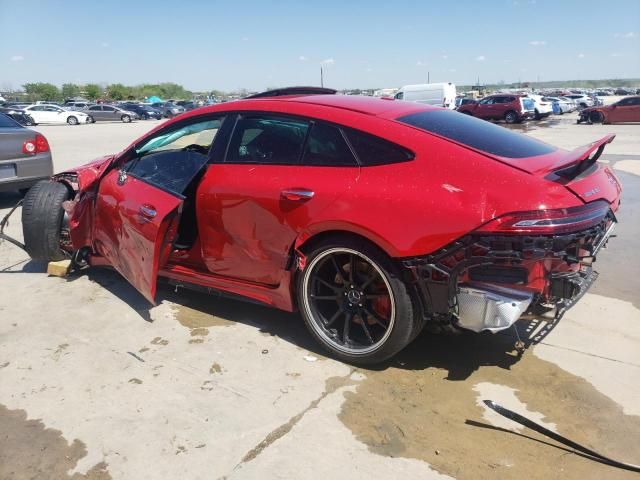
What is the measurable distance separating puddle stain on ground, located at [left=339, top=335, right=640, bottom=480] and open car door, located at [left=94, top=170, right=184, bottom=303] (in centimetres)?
161

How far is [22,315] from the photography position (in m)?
4.12

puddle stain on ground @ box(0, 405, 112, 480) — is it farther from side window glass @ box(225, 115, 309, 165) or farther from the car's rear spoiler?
the car's rear spoiler

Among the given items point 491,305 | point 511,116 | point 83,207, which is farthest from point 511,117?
point 491,305

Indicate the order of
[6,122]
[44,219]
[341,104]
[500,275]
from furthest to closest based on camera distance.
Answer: [6,122] < [44,219] < [341,104] < [500,275]

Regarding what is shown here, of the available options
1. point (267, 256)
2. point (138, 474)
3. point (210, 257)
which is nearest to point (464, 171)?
point (267, 256)

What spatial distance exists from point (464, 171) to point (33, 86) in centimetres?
10603

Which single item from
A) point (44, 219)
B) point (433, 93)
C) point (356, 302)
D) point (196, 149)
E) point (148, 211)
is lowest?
point (356, 302)

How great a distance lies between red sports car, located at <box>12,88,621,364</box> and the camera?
8.76 ft

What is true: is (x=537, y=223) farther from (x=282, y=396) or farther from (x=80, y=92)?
(x=80, y=92)

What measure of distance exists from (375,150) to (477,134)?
72 centimetres

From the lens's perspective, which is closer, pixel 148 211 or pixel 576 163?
pixel 576 163

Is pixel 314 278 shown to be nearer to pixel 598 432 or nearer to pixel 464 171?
pixel 464 171

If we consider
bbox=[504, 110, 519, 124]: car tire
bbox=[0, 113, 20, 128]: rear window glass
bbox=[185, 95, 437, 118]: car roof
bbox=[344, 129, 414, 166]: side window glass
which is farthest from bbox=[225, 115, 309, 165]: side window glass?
bbox=[504, 110, 519, 124]: car tire

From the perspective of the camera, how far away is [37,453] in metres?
2.56
